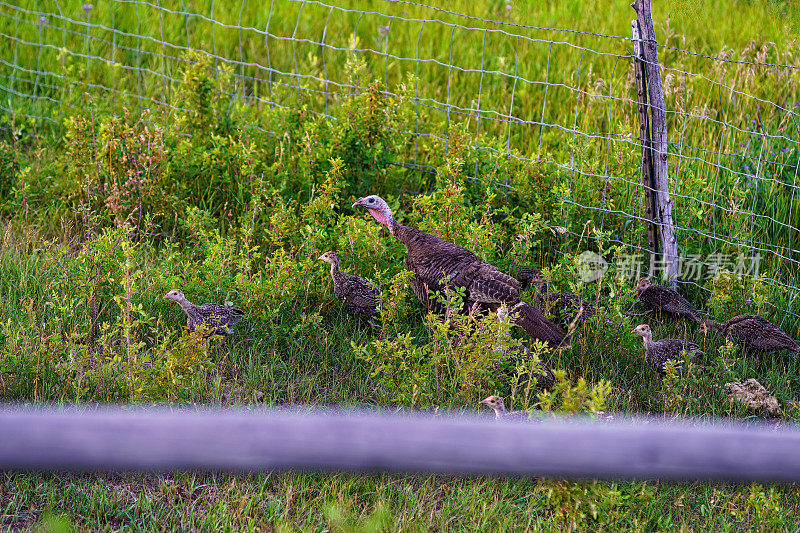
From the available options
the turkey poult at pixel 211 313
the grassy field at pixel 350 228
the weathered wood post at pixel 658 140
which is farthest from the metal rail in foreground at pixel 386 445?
the weathered wood post at pixel 658 140

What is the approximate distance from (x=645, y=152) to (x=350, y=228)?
201 centimetres

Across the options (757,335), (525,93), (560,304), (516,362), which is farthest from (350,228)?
(525,93)

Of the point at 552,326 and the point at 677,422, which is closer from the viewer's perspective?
Result: the point at 677,422

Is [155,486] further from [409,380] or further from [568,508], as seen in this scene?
[568,508]

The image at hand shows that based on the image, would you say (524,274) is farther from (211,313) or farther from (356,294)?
(211,313)

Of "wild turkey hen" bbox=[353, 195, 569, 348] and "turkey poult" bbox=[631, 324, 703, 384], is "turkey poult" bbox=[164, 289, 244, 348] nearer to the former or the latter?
"wild turkey hen" bbox=[353, 195, 569, 348]

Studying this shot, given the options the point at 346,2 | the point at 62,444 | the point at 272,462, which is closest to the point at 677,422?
the point at 272,462

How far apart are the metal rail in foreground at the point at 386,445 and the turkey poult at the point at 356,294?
293 cm

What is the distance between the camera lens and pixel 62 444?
5.64ft

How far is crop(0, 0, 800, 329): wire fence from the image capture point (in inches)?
220

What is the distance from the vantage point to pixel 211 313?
4578 mm

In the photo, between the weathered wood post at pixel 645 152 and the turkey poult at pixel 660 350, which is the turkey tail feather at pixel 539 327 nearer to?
the turkey poult at pixel 660 350

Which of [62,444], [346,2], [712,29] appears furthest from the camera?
[346,2]

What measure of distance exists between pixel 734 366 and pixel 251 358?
8.95ft
